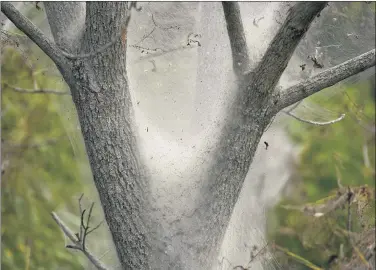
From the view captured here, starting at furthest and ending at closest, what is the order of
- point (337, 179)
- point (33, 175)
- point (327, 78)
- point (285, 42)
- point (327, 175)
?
point (327, 175)
point (33, 175)
point (337, 179)
point (327, 78)
point (285, 42)

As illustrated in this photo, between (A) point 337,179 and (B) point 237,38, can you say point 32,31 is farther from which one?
(A) point 337,179

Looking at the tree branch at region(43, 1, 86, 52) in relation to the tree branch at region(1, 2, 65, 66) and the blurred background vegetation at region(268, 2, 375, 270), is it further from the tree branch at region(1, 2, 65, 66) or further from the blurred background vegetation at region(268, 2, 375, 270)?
the blurred background vegetation at region(268, 2, 375, 270)

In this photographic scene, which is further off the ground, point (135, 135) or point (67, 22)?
point (67, 22)

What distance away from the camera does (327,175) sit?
5.01 metres

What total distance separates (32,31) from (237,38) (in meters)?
0.51

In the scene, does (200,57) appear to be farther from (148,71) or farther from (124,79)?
(124,79)

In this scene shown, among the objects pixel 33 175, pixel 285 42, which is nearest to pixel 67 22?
pixel 285 42

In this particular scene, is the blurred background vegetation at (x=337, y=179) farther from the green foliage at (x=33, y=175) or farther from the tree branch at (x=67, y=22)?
the green foliage at (x=33, y=175)

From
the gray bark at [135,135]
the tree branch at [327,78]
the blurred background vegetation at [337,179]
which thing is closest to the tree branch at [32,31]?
the gray bark at [135,135]

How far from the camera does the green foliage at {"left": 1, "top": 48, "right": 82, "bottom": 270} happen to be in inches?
161

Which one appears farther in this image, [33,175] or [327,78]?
[33,175]

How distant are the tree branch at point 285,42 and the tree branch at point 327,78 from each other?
0.07 meters

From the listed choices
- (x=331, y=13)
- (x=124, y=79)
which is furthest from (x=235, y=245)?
(x=331, y=13)

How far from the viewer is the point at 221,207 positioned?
1.68 meters
